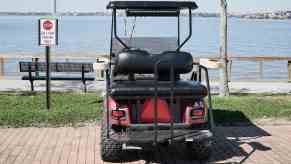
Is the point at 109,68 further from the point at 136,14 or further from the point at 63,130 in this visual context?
the point at 63,130

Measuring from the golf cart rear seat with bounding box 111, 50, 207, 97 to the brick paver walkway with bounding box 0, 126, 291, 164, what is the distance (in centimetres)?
99

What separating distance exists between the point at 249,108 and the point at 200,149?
3.83 metres

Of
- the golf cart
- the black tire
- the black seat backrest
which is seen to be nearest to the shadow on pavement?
the golf cart

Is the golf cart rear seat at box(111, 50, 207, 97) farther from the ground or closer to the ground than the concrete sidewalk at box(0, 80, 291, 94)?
farther from the ground

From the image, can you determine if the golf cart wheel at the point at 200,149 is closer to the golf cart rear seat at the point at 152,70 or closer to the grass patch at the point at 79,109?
the golf cart rear seat at the point at 152,70

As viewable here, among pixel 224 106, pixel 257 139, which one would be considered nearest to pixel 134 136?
pixel 257 139

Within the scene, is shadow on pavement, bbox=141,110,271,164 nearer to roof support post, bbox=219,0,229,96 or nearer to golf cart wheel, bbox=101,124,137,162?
golf cart wheel, bbox=101,124,137,162

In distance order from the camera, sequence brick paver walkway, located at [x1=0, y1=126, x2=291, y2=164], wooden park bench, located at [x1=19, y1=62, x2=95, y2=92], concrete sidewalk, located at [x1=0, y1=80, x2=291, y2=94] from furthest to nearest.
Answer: concrete sidewalk, located at [x1=0, y1=80, x2=291, y2=94], wooden park bench, located at [x1=19, y1=62, x2=95, y2=92], brick paver walkway, located at [x1=0, y1=126, x2=291, y2=164]

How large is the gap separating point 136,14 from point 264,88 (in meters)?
7.66

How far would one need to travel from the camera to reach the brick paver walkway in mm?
7590

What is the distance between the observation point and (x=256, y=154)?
7.89 meters

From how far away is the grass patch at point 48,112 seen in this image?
9.91m

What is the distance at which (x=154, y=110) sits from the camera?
6.86 meters

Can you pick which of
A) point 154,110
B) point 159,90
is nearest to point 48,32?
point 159,90
